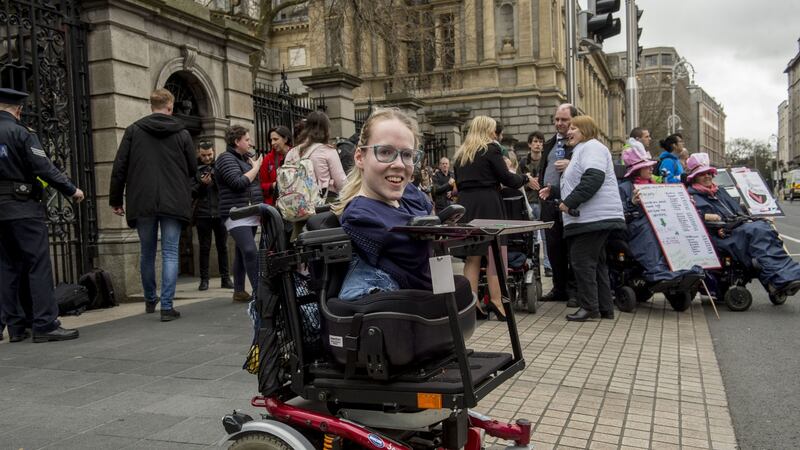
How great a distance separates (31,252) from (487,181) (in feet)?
13.9

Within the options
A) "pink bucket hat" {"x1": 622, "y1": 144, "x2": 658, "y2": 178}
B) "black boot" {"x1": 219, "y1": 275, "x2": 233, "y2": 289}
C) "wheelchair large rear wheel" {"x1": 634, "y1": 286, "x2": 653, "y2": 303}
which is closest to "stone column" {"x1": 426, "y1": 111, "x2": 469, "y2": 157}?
"black boot" {"x1": 219, "y1": 275, "x2": 233, "y2": 289}

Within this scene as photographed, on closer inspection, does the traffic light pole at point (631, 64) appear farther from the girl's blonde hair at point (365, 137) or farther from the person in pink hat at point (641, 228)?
the girl's blonde hair at point (365, 137)

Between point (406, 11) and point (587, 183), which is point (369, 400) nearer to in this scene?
point (587, 183)

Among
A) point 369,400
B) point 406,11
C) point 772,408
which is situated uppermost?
point 406,11

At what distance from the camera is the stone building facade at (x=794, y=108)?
387 ft

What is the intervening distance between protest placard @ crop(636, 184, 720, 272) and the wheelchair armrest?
219 inches

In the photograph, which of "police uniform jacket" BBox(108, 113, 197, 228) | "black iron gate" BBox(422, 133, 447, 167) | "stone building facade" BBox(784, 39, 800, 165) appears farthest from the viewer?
"stone building facade" BBox(784, 39, 800, 165)

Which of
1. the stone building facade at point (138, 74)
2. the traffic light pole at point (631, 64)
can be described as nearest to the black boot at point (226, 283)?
the stone building facade at point (138, 74)

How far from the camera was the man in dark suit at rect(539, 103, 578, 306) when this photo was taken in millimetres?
7723

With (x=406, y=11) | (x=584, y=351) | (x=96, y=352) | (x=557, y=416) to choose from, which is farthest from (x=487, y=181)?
(x=406, y=11)

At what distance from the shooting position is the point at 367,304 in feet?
8.12

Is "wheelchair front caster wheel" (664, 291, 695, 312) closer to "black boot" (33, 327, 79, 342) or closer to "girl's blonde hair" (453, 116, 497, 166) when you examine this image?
"girl's blonde hair" (453, 116, 497, 166)

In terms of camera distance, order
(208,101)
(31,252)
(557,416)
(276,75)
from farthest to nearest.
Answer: (276,75) → (208,101) → (31,252) → (557,416)

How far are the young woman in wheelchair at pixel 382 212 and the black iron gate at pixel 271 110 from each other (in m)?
9.09
